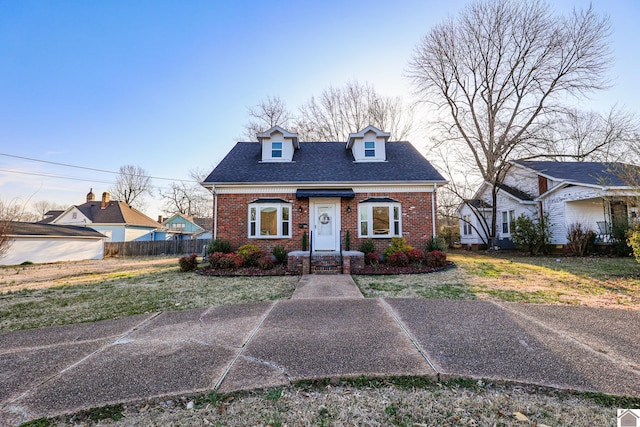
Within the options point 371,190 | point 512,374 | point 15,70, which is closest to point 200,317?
point 512,374

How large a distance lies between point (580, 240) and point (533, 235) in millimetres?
1784

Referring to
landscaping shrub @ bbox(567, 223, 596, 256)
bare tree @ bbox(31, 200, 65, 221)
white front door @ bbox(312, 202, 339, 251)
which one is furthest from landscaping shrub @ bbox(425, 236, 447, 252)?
bare tree @ bbox(31, 200, 65, 221)

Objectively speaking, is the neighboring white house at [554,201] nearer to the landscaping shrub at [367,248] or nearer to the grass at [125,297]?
the landscaping shrub at [367,248]

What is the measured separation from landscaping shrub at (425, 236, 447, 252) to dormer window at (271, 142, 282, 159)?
7.74 m

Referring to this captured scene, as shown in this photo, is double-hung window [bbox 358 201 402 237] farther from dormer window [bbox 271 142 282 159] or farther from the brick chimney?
the brick chimney

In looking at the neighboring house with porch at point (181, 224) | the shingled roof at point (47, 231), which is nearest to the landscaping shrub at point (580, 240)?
the shingled roof at point (47, 231)

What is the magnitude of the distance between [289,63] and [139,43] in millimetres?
5753

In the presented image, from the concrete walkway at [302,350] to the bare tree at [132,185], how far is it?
40.2m

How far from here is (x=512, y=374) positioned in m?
2.66

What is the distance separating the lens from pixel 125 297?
651cm

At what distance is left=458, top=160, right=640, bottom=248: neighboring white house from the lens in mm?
13609

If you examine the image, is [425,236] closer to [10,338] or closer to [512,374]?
[512,374]

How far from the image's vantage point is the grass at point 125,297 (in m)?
5.17

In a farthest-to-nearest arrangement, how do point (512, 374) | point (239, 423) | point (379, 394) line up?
A: point (512, 374)
point (379, 394)
point (239, 423)
